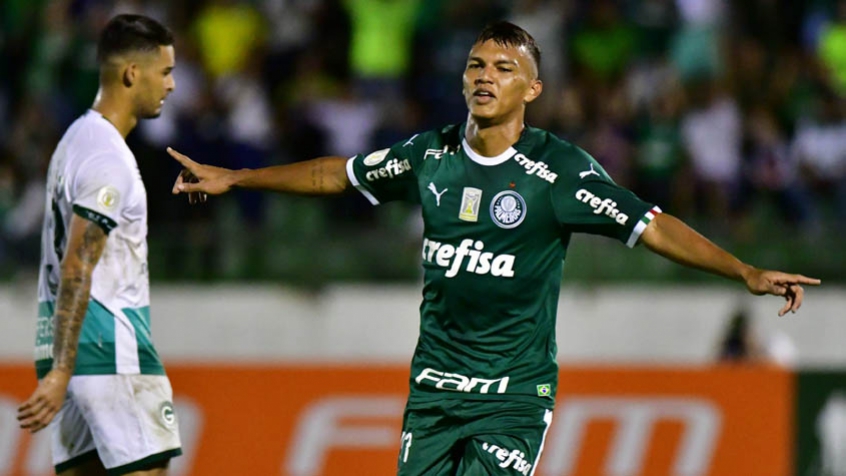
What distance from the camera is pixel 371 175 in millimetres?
5957

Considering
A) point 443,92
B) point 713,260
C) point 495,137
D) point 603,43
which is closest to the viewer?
point 713,260

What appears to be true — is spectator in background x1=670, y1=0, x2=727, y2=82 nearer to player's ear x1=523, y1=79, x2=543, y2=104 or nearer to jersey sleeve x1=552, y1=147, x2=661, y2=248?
player's ear x1=523, y1=79, x2=543, y2=104

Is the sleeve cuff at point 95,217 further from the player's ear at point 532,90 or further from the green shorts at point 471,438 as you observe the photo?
the player's ear at point 532,90

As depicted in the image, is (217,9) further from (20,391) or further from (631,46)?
(20,391)

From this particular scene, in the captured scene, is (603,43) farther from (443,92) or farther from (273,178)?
(273,178)

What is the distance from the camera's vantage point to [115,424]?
5785 millimetres

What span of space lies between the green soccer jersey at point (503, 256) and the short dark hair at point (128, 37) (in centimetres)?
129

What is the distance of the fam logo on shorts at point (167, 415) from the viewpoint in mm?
5910

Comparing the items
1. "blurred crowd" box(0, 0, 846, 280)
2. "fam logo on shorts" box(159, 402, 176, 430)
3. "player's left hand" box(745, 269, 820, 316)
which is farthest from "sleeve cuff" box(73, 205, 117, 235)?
"blurred crowd" box(0, 0, 846, 280)

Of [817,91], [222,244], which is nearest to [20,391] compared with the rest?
[222,244]

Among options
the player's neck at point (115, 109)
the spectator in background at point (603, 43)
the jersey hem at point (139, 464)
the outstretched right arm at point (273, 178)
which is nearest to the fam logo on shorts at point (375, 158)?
the outstretched right arm at point (273, 178)

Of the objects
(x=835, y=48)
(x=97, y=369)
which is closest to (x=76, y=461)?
(x=97, y=369)

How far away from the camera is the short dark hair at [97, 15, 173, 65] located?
5895mm

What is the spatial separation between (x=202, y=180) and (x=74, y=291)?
0.69 m
